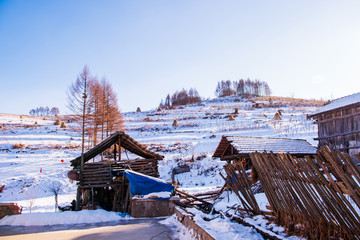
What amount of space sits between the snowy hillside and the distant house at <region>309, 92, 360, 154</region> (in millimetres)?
7824

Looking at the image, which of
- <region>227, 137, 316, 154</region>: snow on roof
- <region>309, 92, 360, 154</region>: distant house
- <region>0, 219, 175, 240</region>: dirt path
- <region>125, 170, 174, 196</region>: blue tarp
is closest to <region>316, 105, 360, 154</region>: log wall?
<region>309, 92, 360, 154</region>: distant house

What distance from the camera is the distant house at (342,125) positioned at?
517 inches

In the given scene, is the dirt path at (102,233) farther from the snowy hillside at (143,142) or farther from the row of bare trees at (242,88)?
the row of bare trees at (242,88)

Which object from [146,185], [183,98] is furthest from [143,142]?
[183,98]

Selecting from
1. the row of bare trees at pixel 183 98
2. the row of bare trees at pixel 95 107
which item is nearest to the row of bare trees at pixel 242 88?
the row of bare trees at pixel 183 98

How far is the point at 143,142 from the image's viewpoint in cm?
3269

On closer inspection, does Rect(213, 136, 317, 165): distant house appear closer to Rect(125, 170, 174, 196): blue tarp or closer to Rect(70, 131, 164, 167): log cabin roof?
Rect(70, 131, 164, 167): log cabin roof

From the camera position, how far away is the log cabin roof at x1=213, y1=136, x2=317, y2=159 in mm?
14702

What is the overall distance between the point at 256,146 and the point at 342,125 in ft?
15.7

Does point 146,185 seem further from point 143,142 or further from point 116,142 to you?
point 143,142

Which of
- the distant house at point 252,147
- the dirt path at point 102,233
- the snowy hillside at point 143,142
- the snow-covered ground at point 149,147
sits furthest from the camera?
the snowy hillside at point 143,142

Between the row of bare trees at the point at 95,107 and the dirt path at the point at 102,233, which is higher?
the row of bare trees at the point at 95,107

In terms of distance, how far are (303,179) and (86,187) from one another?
39.1 ft

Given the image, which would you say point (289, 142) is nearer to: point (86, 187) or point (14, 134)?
point (86, 187)
